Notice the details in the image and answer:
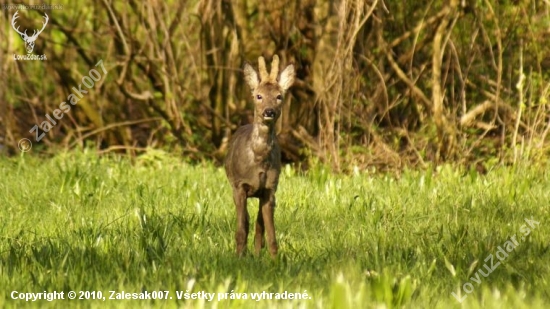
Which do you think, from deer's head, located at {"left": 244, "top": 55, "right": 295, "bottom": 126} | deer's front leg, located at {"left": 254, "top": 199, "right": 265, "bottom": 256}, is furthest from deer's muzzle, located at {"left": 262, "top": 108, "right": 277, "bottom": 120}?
deer's front leg, located at {"left": 254, "top": 199, "right": 265, "bottom": 256}

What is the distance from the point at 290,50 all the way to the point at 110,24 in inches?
90.5

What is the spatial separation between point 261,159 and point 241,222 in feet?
1.38

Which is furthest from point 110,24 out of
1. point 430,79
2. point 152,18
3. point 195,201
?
point 195,201

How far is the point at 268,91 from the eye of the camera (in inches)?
248

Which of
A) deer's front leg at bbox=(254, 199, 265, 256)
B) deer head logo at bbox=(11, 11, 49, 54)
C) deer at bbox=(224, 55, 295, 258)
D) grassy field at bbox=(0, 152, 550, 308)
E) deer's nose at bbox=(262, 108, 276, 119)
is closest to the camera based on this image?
grassy field at bbox=(0, 152, 550, 308)

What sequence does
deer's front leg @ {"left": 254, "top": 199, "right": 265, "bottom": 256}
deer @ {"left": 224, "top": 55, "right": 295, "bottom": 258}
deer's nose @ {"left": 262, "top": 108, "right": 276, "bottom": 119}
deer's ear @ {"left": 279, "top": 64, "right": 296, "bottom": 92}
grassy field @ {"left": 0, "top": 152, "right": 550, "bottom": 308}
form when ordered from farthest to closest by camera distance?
deer's front leg @ {"left": 254, "top": 199, "right": 265, "bottom": 256} → deer's ear @ {"left": 279, "top": 64, "right": 296, "bottom": 92} → deer @ {"left": 224, "top": 55, "right": 295, "bottom": 258} → deer's nose @ {"left": 262, "top": 108, "right": 276, "bottom": 119} → grassy field @ {"left": 0, "top": 152, "right": 550, "bottom": 308}

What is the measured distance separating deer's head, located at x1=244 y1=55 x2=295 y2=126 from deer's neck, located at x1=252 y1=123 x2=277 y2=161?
5cm

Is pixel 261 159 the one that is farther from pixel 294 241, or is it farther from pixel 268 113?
pixel 294 241

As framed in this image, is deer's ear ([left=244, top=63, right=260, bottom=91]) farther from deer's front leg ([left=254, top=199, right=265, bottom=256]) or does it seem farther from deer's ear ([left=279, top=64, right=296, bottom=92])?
deer's front leg ([left=254, top=199, right=265, bottom=256])

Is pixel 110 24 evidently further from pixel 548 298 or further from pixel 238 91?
pixel 548 298

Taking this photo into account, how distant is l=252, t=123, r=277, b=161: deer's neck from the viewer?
6.36 meters

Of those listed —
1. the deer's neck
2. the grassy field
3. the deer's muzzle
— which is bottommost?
the grassy field

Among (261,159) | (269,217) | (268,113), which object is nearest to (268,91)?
(268,113)

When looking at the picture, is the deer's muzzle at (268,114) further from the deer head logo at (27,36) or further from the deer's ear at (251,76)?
the deer head logo at (27,36)
